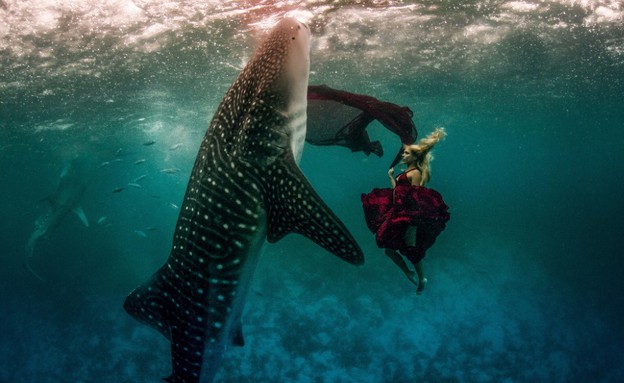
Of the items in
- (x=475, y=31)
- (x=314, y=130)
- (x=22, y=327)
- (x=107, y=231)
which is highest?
(x=314, y=130)

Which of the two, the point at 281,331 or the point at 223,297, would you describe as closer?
the point at 223,297

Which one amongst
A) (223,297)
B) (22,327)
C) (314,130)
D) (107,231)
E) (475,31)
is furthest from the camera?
(107,231)

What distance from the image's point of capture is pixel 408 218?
10.3ft

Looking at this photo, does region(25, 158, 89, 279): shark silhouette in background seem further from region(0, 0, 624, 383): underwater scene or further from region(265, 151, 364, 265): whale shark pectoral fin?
region(265, 151, 364, 265): whale shark pectoral fin

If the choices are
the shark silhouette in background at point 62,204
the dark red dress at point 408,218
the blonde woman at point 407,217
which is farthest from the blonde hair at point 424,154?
the shark silhouette in background at point 62,204

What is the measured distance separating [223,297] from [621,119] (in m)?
55.9

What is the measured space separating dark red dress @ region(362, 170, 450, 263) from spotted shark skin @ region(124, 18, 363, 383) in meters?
1.03

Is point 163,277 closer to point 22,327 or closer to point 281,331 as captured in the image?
point 281,331

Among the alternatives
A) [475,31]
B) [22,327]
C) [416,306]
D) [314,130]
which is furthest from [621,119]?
[22,327]

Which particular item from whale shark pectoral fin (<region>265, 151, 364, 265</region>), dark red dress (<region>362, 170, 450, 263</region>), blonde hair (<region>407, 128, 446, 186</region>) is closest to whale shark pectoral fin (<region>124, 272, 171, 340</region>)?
whale shark pectoral fin (<region>265, 151, 364, 265</region>)

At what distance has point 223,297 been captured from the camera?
7.78 ft

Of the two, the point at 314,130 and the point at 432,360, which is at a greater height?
the point at 314,130

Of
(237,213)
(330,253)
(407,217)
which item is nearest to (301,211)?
(237,213)

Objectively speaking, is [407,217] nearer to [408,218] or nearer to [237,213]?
[408,218]
